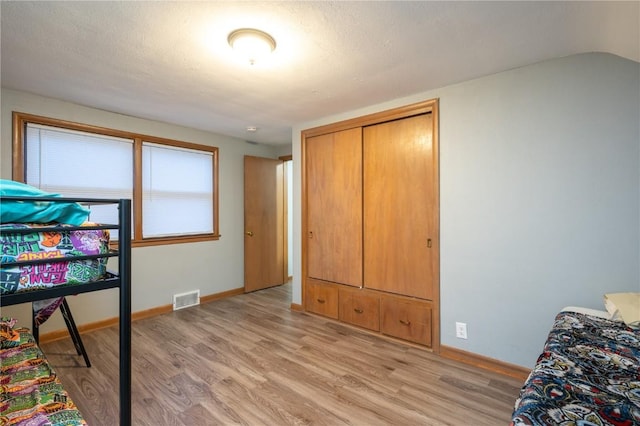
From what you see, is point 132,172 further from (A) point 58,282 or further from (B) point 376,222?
(B) point 376,222

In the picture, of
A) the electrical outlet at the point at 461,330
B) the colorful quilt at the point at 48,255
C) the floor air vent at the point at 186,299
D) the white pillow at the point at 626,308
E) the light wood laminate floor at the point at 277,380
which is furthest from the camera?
the floor air vent at the point at 186,299

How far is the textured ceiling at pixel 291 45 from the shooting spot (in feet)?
4.91

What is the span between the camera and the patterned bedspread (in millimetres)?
859

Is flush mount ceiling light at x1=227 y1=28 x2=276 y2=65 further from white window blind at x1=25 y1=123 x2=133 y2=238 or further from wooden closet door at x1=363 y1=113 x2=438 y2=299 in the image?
white window blind at x1=25 y1=123 x2=133 y2=238

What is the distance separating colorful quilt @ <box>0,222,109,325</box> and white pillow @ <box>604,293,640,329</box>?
2540mm

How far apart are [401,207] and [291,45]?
5.52 feet

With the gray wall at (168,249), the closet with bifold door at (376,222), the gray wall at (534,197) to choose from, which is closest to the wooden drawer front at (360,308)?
the closet with bifold door at (376,222)

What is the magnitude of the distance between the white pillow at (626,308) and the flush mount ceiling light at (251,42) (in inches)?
96.0

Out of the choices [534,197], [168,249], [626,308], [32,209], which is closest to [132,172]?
[168,249]

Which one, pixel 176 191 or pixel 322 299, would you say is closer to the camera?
pixel 322 299

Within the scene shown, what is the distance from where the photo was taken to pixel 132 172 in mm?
3320

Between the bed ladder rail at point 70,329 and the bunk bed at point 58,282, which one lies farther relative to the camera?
the bed ladder rail at point 70,329

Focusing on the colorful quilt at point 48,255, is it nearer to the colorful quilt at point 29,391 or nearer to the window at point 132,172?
the colorful quilt at point 29,391

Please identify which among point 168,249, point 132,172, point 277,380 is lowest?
point 277,380
